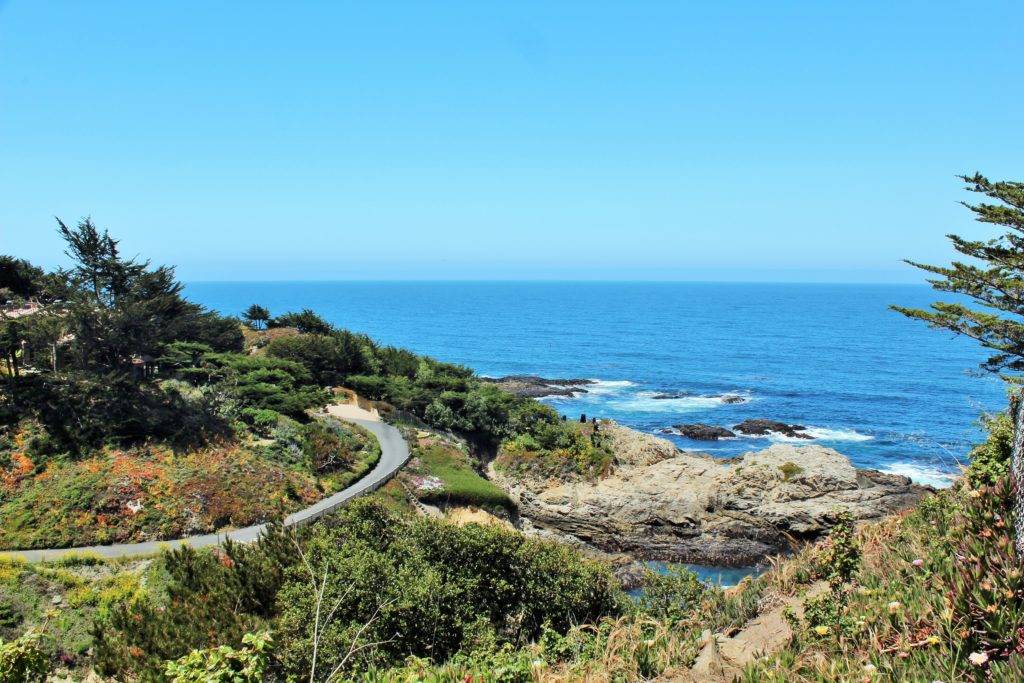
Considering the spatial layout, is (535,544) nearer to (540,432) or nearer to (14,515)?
(14,515)

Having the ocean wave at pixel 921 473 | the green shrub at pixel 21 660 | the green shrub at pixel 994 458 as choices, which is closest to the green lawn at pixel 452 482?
the green shrub at pixel 21 660

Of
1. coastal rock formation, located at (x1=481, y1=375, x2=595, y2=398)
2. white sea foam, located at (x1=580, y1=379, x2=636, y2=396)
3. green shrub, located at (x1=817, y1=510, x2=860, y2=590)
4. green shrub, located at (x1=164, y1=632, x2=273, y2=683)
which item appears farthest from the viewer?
white sea foam, located at (x1=580, y1=379, x2=636, y2=396)

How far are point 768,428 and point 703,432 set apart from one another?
584cm

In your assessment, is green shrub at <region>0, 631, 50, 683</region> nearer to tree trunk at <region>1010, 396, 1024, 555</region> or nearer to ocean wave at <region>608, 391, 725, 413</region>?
tree trunk at <region>1010, 396, 1024, 555</region>

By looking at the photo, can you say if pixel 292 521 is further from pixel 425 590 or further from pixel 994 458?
pixel 994 458

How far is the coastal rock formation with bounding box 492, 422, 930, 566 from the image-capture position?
29484mm

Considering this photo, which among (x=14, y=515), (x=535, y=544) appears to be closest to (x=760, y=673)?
(x=535, y=544)

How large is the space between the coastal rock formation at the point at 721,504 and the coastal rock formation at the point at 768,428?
17.6 m

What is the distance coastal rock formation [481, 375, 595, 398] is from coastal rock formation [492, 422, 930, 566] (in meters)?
33.9

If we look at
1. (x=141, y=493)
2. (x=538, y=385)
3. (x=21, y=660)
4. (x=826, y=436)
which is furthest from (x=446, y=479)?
(x=538, y=385)

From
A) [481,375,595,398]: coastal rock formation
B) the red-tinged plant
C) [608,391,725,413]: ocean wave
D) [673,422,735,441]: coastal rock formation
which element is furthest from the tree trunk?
[481,375,595,398]: coastal rock formation

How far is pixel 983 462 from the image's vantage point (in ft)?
41.2

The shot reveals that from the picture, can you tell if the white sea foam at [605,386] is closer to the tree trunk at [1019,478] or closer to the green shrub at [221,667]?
the tree trunk at [1019,478]

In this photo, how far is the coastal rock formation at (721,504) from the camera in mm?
29484
